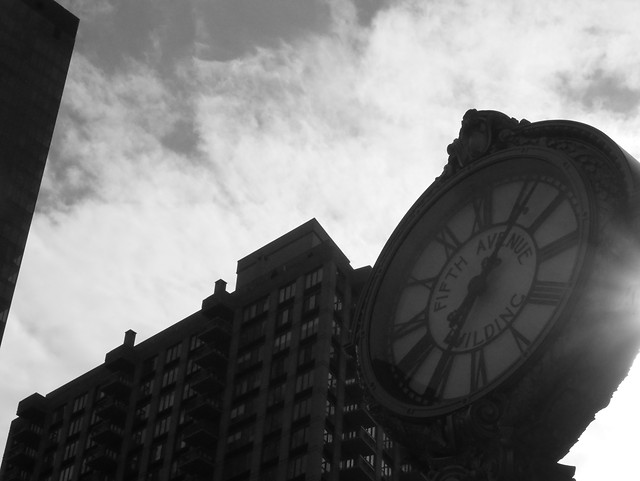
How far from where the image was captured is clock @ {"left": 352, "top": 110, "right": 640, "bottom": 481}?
662 centimetres

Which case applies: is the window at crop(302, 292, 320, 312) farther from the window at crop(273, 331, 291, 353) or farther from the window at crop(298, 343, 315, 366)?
the window at crop(298, 343, 315, 366)

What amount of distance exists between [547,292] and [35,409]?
111m

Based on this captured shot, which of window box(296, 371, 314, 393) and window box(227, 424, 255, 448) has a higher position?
window box(296, 371, 314, 393)

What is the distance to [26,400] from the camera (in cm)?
11550

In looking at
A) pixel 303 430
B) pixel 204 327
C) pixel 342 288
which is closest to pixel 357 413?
pixel 303 430

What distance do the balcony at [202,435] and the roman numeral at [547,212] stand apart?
85.0 metres

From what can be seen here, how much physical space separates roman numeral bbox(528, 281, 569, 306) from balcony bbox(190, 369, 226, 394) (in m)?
88.5

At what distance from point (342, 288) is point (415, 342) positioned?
86015 mm

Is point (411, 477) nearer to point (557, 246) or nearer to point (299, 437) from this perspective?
point (557, 246)

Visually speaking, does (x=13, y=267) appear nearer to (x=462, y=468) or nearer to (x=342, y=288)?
(x=342, y=288)

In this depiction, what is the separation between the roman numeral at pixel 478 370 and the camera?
704 centimetres

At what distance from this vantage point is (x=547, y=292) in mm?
6914

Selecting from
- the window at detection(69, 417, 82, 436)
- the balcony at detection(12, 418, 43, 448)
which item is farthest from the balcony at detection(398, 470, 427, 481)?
the balcony at detection(12, 418, 43, 448)

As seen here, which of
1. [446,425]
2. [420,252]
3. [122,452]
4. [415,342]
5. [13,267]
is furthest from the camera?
[122,452]
